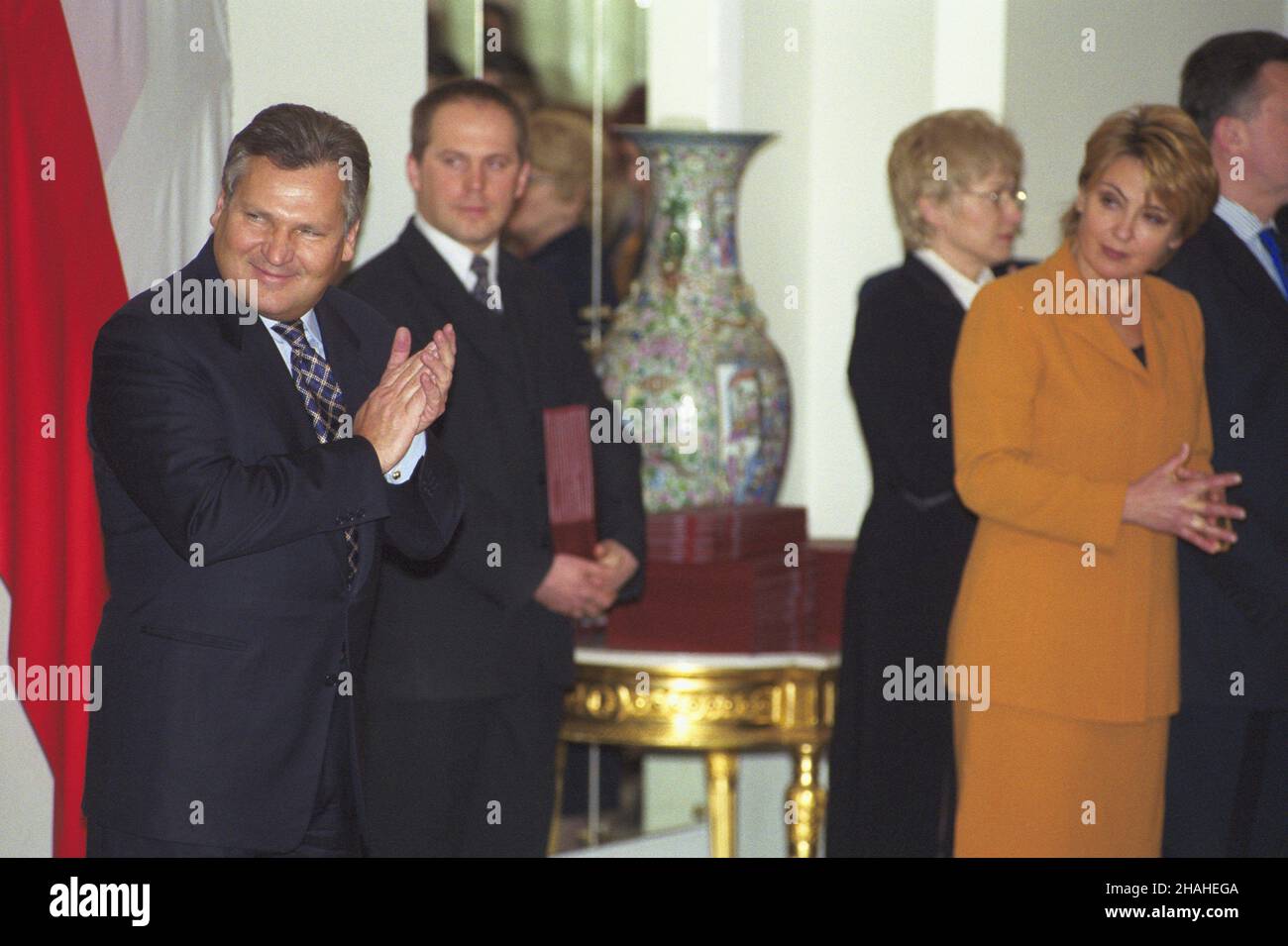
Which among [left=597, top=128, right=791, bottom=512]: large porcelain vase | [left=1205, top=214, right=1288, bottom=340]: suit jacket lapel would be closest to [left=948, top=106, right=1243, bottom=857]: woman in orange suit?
[left=1205, top=214, right=1288, bottom=340]: suit jacket lapel

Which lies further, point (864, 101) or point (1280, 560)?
point (864, 101)

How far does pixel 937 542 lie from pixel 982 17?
1754 mm

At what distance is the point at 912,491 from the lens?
11.9 feet

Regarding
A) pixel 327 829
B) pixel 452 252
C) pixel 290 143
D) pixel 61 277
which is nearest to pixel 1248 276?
pixel 452 252

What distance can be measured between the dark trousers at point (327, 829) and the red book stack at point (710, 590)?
4.96 ft

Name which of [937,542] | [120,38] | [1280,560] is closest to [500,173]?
[120,38]

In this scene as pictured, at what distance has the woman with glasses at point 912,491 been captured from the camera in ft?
11.9

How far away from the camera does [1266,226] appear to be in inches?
132

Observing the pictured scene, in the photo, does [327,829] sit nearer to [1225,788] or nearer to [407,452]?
[407,452]

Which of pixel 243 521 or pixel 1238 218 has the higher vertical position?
pixel 1238 218

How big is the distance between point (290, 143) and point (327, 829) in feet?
3.05

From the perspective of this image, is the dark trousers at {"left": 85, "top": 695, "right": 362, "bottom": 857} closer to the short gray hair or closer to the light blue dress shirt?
the short gray hair

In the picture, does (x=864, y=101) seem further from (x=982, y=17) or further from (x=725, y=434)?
(x=725, y=434)
